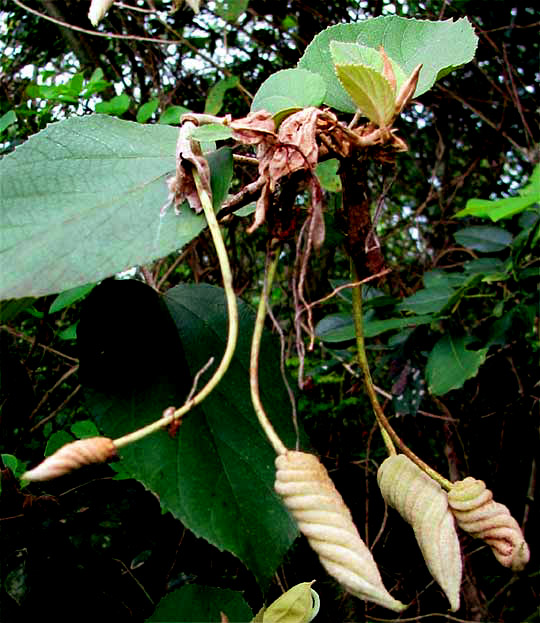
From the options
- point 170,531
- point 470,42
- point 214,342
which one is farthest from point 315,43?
point 170,531

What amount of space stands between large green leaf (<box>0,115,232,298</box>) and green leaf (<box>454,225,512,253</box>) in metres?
0.77

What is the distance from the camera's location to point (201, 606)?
490mm

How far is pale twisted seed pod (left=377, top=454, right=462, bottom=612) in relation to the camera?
285mm

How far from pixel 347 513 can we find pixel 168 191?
7.4 inches

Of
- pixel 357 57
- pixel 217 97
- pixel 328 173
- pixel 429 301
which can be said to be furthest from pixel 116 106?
pixel 357 57

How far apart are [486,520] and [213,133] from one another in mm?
228

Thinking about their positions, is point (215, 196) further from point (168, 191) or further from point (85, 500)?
point (85, 500)

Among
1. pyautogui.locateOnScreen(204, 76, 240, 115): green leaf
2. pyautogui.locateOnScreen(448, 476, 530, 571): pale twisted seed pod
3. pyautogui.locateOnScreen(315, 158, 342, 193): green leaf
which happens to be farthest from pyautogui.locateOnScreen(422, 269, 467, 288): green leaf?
pyautogui.locateOnScreen(448, 476, 530, 571): pale twisted seed pod

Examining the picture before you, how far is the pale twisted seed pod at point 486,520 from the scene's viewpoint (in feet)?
0.96

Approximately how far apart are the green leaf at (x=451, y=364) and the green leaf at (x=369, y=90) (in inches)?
21.8

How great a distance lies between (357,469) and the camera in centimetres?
120

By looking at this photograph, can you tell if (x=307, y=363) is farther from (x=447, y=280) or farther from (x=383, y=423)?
(x=383, y=423)

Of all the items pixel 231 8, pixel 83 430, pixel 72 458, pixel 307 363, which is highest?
pixel 231 8

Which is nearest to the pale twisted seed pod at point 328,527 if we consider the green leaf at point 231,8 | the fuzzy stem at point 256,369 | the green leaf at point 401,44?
the fuzzy stem at point 256,369
